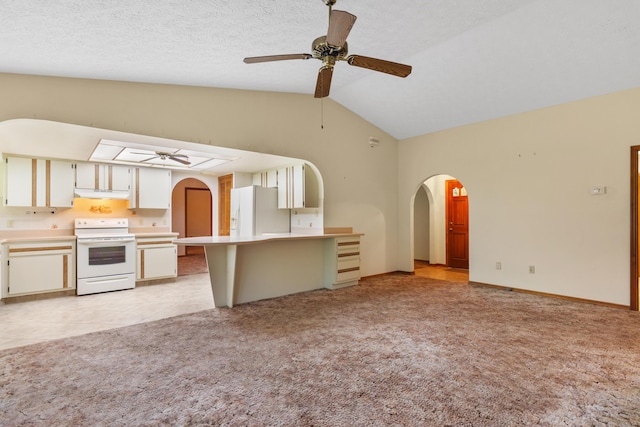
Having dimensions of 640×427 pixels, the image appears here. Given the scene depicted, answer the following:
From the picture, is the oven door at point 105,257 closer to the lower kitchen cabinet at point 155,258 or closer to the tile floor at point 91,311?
the lower kitchen cabinet at point 155,258

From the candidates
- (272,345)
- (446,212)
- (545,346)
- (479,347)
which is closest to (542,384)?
(479,347)

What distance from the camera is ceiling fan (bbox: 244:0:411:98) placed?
2.06m

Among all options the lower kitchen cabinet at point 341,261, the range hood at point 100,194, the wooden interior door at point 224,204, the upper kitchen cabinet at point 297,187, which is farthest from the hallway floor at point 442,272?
the range hood at point 100,194

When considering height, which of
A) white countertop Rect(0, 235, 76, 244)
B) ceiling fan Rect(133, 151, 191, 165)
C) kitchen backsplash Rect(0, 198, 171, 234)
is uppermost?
ceiling fan Rect(133, 151, 191, 165)

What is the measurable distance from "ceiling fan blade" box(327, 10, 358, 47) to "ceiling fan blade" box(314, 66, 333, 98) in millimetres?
332

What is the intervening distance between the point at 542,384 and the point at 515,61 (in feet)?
11.8

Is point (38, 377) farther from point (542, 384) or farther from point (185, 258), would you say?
point (185, 258)

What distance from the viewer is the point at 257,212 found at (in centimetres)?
530

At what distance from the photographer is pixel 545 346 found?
9.46 feet

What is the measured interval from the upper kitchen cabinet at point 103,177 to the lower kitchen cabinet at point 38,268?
3.23ft

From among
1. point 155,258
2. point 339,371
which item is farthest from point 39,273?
point 339,371

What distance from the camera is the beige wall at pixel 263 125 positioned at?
10.2ft

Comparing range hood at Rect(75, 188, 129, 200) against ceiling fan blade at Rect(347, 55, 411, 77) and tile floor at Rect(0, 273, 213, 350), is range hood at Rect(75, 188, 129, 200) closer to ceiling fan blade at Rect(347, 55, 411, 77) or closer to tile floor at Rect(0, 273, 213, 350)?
tile floor at Rect(0, 273, 213, 350)

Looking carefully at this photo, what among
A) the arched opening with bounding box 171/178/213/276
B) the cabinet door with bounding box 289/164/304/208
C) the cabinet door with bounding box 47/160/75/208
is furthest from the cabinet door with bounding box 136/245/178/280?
the arched opening with bounding box 171/178/213/276
